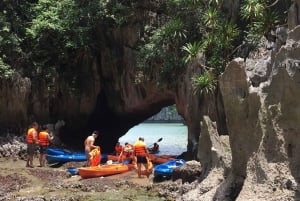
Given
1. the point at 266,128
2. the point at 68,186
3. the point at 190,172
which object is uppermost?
the point at 266,128

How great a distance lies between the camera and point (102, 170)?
54.9 ft

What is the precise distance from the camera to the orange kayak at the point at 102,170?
1648 centimetres

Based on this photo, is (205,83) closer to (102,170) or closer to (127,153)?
(127,153)

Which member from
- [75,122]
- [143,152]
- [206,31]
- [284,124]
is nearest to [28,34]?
[75,122]

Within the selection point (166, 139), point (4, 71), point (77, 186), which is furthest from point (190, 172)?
point (166, 139)

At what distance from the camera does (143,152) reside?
16.2 m

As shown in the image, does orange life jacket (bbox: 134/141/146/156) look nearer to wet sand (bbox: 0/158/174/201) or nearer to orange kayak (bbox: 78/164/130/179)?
wet sand (bbox: 0/158/174/201)

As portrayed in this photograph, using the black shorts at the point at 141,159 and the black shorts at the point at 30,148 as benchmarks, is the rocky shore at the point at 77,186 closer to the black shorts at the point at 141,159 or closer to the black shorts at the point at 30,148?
the black shorts at the point at 141,159

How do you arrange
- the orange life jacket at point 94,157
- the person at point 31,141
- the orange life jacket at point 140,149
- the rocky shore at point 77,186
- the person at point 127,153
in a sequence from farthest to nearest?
1. the person at point 31,141
2. the person at point 127,153
3. the orange life jacket at point 94,157
4. the orange life jacket at point 140,149
5. the rocky shore at point 77,186

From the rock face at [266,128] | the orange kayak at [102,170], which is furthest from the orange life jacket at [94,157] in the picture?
the rock face at [266,128]

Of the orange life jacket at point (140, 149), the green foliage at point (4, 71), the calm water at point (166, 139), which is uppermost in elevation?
the green foliage at point (4, 71)

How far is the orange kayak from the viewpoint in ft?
54.1

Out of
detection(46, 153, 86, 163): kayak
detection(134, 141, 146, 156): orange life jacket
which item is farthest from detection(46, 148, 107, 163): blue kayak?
detection(134, 141, 146, 156): orange life jacket

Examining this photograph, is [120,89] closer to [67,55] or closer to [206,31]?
[67,55]
